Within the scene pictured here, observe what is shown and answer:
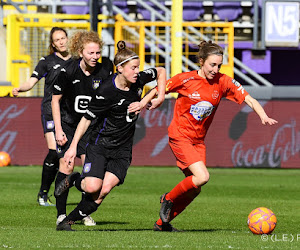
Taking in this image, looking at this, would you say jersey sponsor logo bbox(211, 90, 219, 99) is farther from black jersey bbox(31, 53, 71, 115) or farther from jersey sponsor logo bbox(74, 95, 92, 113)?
black jersey bbox(31, 53, 71, 115)

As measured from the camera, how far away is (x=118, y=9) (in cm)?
2539

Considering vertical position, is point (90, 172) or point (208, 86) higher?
point (208, 86)

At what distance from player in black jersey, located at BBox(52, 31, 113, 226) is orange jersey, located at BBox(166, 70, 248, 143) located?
0.83m

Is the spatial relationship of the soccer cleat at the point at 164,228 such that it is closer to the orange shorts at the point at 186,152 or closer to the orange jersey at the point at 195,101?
the orange shorts at the point at 186,152

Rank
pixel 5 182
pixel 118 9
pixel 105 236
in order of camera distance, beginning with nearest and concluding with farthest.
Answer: pixel 105 236 < pixel 5 182 < pixel 118 9

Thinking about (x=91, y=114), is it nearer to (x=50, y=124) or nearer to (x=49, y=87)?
(x=50, y=124)

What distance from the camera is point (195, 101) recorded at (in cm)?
884

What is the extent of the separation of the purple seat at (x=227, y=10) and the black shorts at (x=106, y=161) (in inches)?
760

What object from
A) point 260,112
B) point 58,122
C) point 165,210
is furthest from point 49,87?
point 260,112

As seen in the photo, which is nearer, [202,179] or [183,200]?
[202,179]

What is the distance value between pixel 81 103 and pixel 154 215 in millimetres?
2052

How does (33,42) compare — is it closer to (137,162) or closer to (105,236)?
(137,162)

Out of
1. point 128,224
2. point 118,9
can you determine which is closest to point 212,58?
point 128,224

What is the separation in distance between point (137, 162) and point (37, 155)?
235cm
